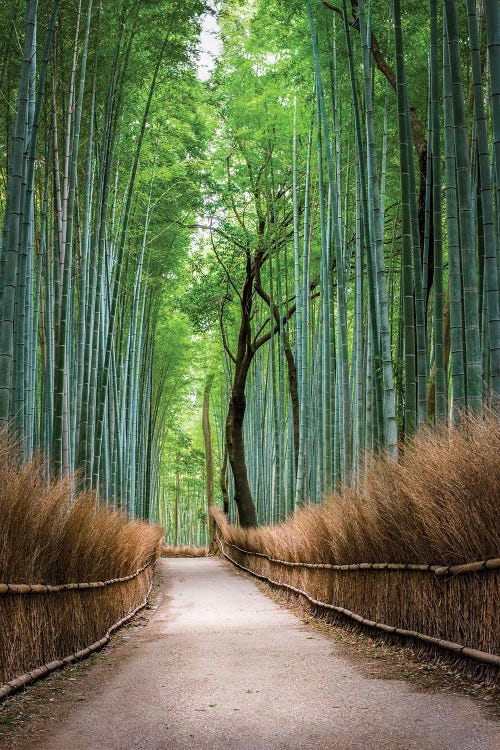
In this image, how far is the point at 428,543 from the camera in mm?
3471

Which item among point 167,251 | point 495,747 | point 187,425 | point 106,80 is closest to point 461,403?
point 495,747

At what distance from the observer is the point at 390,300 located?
9.90m

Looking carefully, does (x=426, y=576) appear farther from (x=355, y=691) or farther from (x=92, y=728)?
(x=92, y=728)

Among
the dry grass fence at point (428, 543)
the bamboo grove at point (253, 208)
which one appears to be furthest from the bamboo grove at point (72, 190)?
the dry grass fence at point (428, 543)

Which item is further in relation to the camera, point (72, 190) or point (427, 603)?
point (72, 190)

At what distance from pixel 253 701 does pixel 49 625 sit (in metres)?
1.10

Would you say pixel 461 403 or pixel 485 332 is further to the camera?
pixel 485 332

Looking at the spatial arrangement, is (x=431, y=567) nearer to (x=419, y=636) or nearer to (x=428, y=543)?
(x=428, y=543)

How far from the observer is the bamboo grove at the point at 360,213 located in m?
3.95

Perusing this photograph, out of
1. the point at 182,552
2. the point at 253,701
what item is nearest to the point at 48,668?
the point at 253,701

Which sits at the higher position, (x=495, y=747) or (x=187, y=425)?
(x=187, y=425)

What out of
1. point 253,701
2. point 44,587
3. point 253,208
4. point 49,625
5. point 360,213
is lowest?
point 253,701

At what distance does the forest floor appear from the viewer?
7.45 ft

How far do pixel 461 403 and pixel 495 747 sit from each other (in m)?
2.14
